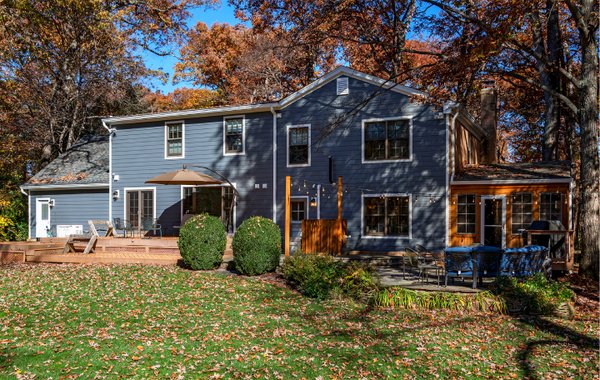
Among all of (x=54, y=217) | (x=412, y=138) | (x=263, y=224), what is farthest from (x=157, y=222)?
(x=412, y=138)

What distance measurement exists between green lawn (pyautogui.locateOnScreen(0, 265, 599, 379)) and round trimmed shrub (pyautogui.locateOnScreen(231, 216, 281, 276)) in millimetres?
1679

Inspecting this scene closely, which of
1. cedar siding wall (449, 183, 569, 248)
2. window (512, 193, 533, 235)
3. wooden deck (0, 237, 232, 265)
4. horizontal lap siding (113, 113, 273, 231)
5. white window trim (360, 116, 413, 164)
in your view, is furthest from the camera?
horizontal lap siding (113, 113, 273, 231)

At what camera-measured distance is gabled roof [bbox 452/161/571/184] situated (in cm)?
1534

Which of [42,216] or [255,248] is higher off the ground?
[42,216]

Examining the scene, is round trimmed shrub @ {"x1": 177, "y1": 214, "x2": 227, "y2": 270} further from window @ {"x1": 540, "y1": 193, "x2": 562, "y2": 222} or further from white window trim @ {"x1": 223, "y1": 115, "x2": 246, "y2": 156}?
window @ {"x1": 540, "y1": 193, "x2": 562, "y2": 222}

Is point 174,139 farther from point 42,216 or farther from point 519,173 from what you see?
point 519,173

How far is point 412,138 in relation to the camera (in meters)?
16.8

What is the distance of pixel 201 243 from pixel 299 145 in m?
6.80

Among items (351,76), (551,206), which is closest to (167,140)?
(351,76)

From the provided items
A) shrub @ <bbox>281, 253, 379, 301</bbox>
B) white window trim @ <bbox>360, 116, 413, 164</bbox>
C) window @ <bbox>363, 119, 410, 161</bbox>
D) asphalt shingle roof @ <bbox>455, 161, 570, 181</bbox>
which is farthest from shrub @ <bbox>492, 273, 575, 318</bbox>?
window @ <bbox>363, 119, 410, 161</bbox>

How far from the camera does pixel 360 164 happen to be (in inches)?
687

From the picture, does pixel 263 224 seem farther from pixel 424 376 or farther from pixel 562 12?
pixel 562 12

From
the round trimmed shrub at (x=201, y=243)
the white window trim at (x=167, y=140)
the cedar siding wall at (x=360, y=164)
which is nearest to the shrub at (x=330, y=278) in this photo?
the round trimmed shrub at (x=201, y=243)

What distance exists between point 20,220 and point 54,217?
2.67m
